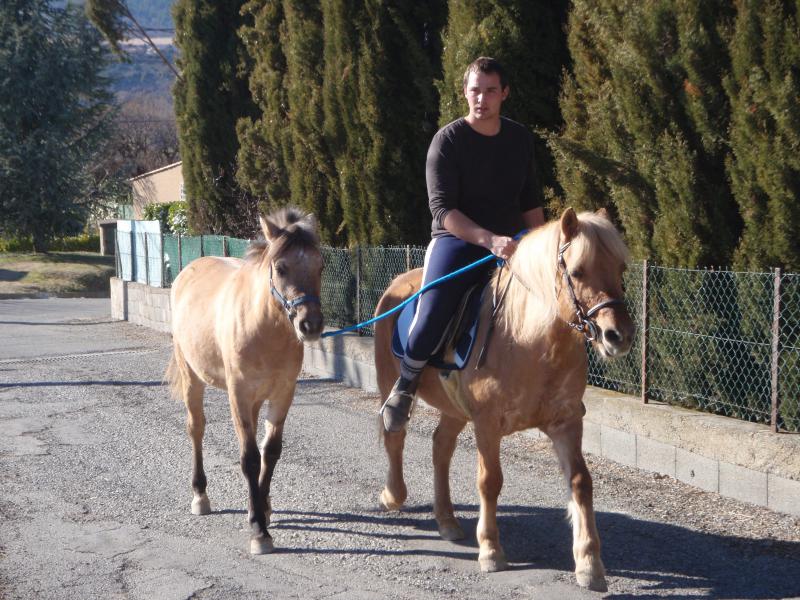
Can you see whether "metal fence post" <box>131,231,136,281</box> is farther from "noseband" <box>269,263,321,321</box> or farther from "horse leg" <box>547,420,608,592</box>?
"horse leg" <box>547,420,608,592</box>

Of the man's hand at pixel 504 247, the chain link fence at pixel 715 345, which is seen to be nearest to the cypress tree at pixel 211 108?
the chain link fence at pixel 715 345

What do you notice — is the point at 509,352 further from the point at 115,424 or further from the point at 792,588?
the point at 115,424

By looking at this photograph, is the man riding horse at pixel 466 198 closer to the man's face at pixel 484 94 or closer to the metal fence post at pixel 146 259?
the man's face at pixel 484 94

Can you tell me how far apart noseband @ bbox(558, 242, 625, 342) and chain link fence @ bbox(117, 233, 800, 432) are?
2632 millimetres

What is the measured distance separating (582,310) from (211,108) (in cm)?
1789

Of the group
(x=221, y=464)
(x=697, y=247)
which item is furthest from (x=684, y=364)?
(x=221, y=464)

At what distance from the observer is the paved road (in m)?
5.24

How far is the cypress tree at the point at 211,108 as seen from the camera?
68.2 ft

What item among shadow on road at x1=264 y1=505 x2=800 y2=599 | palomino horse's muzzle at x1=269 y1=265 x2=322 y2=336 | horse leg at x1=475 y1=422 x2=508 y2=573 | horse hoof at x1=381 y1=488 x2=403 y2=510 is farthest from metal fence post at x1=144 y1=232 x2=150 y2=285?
horse leg at x1=475 y1=422 x2=508 y2=573

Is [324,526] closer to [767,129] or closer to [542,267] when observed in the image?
[542,267]

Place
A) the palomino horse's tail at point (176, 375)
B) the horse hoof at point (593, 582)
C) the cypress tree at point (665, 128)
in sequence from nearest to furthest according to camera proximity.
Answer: the horse hoof at point (593, 582) → the palomino horse's tail at point (176, 375) → the cypress tree at point (665, 128)

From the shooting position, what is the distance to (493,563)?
5348 mm

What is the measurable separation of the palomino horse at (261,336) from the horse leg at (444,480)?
1.05m

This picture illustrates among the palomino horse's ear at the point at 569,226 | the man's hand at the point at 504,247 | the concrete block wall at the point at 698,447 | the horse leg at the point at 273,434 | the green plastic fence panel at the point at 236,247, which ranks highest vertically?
the palomino horse's ear at the point at 569,226
